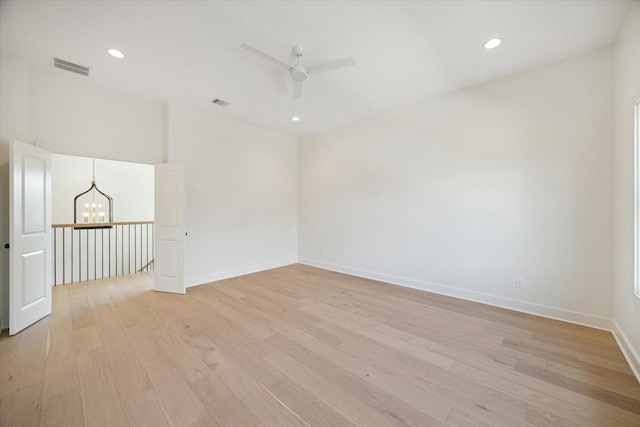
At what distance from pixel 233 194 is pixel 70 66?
2.64m

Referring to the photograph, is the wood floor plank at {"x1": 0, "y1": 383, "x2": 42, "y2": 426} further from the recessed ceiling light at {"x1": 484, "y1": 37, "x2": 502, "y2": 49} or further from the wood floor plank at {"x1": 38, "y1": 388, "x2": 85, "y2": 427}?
the recessed ceiling light at {"x1": 484, "y1": 37, "x2": 502, "y2": 49}

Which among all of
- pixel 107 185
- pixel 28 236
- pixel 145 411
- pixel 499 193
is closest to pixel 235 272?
pixel 28 236

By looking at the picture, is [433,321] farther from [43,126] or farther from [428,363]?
[43,126]

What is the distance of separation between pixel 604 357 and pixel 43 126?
6.56 metres

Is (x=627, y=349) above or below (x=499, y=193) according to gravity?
→ below

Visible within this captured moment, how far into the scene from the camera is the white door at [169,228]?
381cm

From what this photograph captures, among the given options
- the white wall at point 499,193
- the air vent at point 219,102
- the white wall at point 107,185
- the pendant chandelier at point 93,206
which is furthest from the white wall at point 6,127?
the white wall at point 499,193

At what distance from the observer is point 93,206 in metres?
6.74

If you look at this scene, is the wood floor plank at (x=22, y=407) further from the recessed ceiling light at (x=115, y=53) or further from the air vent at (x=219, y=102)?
the air vent at (x=219, y=102)

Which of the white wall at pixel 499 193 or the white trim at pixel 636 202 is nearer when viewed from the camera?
the white trim at pixel 636 202

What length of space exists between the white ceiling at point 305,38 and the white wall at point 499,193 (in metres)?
0.44

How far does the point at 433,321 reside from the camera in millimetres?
2824

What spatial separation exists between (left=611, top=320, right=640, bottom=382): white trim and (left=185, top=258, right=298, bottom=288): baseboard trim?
494cm

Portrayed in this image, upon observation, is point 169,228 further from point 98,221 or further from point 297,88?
point 98,221
